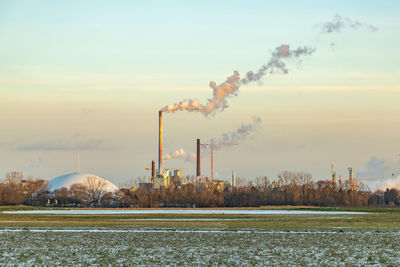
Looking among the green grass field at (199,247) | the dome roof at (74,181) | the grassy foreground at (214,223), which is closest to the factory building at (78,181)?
the dome roof at (74,181)

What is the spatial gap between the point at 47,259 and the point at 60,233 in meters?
12.3

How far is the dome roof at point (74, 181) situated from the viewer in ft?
488

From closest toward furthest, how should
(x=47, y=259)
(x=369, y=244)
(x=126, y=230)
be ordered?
(x=47, y=259) < (x=369, y=244) < (x=126, y=230)

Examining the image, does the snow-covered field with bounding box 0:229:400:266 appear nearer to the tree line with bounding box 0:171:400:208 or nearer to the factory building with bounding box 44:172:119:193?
the tree line with bounding box 0:171:400:208

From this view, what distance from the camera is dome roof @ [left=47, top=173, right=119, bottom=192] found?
488 feet

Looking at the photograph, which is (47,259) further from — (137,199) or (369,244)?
(137,199)

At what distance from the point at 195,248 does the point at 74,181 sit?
12858cm

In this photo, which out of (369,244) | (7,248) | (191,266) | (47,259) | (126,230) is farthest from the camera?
(126,230)

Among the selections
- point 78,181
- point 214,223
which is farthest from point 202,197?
point 214,223

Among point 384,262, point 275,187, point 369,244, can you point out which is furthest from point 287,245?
point 275,187

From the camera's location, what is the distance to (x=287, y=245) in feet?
88.2

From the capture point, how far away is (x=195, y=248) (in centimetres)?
2556


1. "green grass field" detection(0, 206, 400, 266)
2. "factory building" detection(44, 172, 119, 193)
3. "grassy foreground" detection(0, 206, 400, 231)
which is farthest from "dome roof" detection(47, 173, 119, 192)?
"green grass field" detection(0, 206, 400, 266)

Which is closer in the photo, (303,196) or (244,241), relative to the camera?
(244,241)
